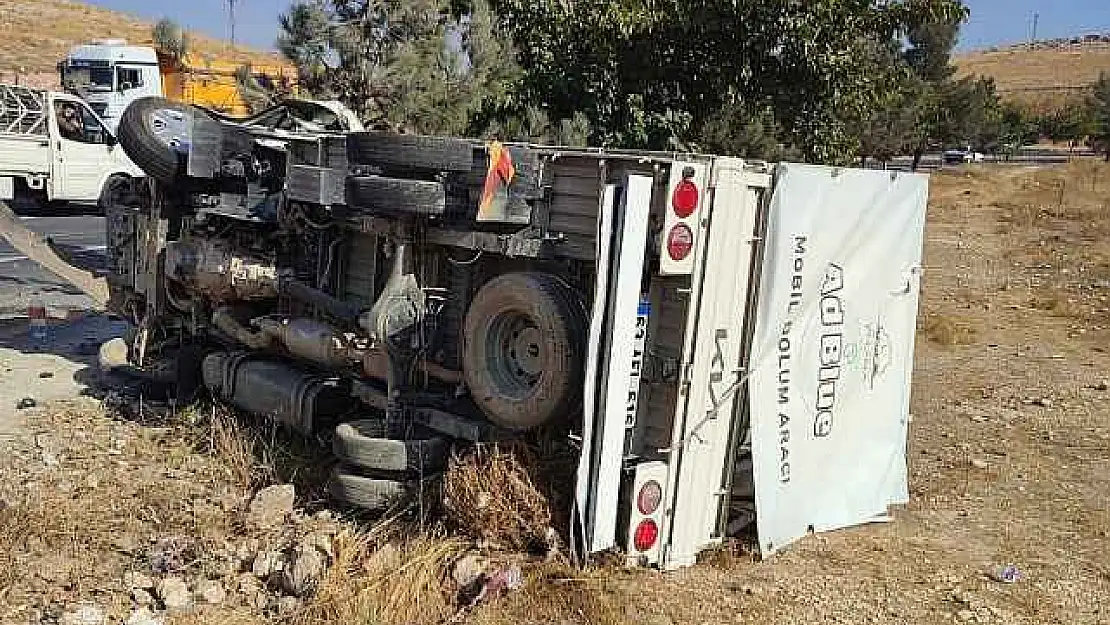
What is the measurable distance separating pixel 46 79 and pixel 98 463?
119 ft

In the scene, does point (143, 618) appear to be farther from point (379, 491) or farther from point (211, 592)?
point (379, 491)

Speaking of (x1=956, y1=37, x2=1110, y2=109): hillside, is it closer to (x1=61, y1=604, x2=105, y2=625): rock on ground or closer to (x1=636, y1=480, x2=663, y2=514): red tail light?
(x1=636, y1=480, x2=663, y2=514): red tail light

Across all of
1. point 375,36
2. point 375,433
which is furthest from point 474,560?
point 375,36

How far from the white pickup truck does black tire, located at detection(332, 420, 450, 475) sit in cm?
1095

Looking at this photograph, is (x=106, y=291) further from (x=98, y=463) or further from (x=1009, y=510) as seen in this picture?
(x=1009, y=510)

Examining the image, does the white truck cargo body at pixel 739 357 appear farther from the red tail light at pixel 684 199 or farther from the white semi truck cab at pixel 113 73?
the white semi truck cab at pixel 113 73

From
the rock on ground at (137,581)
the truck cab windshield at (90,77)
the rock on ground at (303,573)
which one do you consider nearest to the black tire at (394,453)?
the rock on ground at (303,573)

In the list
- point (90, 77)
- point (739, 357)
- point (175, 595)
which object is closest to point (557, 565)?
point (739, 357)

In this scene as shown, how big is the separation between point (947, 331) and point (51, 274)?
9.52 m

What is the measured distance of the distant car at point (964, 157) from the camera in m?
56.3

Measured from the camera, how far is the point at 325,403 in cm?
578

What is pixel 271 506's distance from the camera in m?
5.18

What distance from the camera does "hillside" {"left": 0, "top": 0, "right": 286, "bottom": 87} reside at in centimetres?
4428

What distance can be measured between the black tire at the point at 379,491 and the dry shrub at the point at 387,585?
1.14 feet
